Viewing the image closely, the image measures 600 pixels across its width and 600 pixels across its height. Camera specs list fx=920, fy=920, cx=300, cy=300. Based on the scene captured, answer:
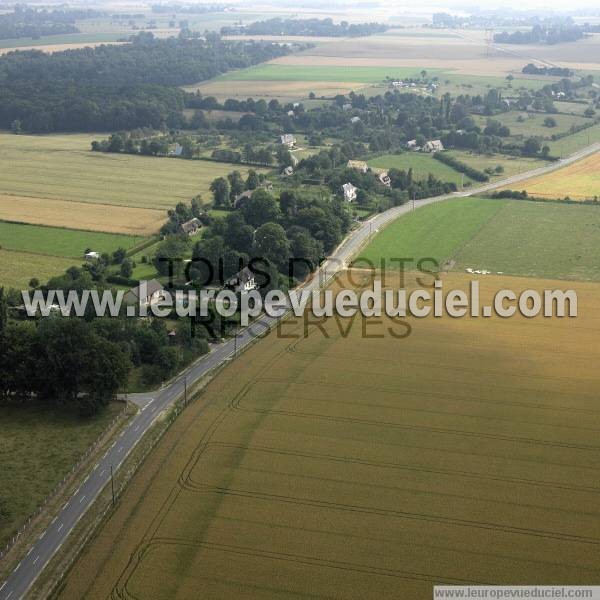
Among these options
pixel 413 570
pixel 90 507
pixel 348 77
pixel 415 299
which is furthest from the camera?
pixel 348 77

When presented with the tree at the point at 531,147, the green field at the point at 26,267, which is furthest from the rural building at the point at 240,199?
the tree at the point at 531,147

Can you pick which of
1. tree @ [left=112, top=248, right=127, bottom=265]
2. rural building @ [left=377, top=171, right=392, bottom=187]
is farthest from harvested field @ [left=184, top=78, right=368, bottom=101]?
tree @ [left=112, top=248, right=127, bottom=265]

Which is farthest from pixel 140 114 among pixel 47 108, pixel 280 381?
pixel 280 381

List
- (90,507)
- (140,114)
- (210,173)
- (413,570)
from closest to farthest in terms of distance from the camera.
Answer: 1. (413,570)
2. (90,507)
3. (210,173)
4. (140,114)

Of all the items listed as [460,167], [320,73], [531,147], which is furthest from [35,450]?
[320,73]

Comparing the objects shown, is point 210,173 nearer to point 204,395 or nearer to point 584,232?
point 584,232

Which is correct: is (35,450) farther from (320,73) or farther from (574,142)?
(320,73)
